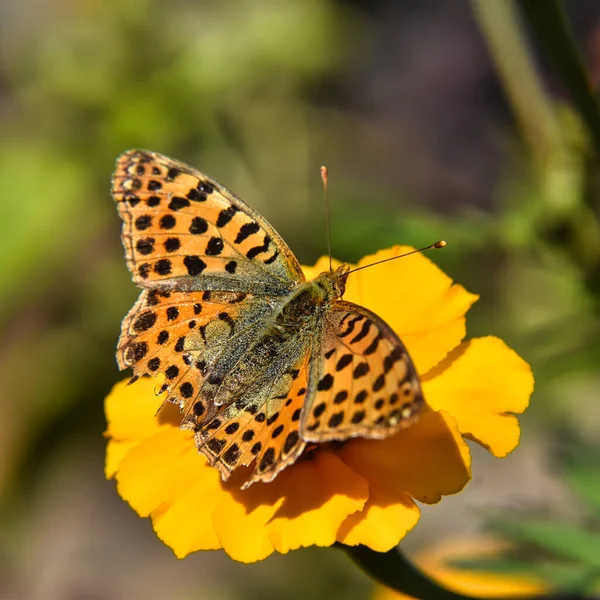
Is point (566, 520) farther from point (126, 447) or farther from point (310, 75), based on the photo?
point (310, 75)

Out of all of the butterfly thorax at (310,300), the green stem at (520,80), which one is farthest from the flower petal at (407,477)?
the green stem at (520,80)

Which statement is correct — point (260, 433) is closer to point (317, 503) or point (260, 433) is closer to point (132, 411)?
point (317, 503)

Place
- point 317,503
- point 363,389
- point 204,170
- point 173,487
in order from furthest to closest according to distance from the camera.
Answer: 1. point 204,170
2. point 173,487
3. point 317,503
4. point 363,389

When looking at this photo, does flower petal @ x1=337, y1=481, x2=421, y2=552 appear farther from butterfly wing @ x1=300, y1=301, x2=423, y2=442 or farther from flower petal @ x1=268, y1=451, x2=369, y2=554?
butterfly wing @ x1=300, y1=301, x2=423, y2=442

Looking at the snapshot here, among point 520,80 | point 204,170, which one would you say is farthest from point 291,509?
point 204,170

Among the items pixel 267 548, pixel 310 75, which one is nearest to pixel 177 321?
pixel 267 548

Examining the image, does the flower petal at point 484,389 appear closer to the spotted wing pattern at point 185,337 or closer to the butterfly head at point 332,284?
the butterfly head at point 332,284

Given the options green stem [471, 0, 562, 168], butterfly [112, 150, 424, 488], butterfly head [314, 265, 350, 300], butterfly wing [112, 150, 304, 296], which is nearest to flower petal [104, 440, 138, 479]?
butterfly [112, 150, 424, 488]
